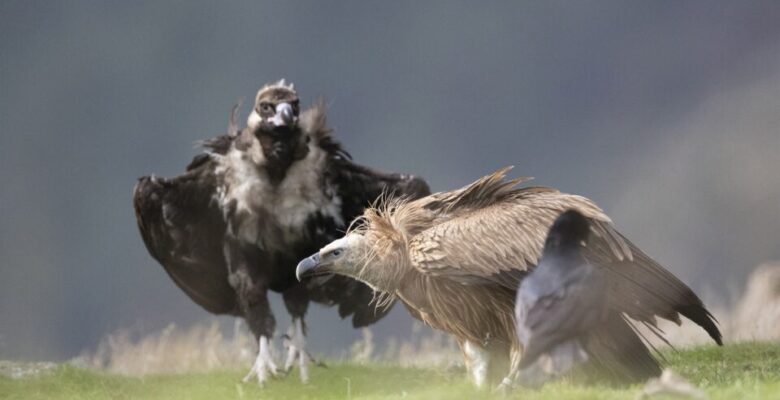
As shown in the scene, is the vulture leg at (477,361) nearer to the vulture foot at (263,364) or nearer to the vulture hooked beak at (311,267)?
the vulture hooked beak at (311,267)

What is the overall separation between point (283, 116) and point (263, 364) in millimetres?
2078

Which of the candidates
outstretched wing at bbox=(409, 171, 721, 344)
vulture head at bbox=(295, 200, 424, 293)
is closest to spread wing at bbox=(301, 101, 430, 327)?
vulture head at bbox=(295, 200, 424, 293)

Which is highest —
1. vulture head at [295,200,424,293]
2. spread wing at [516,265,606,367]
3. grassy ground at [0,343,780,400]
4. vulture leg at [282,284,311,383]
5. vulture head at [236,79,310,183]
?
vulture head at [236,79,310,183]

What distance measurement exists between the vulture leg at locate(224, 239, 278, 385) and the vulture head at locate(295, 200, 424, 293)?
2640 millimetres

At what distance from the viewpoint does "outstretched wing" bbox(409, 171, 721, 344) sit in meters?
6.27

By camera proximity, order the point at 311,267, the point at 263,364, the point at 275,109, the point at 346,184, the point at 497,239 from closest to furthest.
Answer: the point at 497,239, the point at 311,267, the point at 275,109, the point at 263,364, the point at 346,184

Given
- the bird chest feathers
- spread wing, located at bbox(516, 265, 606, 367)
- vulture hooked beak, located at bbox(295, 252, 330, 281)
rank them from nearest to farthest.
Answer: spread wing, located at bbox(516, 265, 606, 367)
vulture hooked beak, located at bbox(295, 252, 330, 281)
the bird chest feathers

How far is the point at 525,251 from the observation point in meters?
6.30

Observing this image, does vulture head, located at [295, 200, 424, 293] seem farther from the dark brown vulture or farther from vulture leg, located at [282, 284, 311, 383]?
vulture leg, located at [282, 284, 311, 383]

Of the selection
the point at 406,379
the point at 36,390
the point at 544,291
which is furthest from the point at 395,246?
the point at 36,390

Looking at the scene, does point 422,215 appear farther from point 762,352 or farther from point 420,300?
point 762,352

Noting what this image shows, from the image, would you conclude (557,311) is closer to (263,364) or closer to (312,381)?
(263,364)

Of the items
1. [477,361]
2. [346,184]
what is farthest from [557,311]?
[346,184]

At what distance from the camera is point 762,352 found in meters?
8.98
